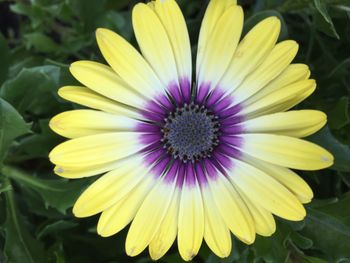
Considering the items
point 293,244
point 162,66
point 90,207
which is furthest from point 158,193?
point 293,244

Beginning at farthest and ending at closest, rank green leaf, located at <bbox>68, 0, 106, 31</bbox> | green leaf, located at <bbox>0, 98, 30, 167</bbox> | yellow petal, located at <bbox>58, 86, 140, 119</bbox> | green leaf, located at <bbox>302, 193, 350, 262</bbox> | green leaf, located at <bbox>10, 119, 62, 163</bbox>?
green leaf, located at <bbox>68, 0, 106, 31</bbox>, green leaf, located at <bbox>10, 119, 62, 163</bbox>, green leaf, located at <bbox>302, 193, 350, 262</bbox>, green leaf, located at <bbox>0, 98, 30, 167</bbox>, yellow petal, located at <bbox>58, 86, 140, 119</bbox>

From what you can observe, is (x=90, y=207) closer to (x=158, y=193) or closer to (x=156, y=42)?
(x=158, y=193)

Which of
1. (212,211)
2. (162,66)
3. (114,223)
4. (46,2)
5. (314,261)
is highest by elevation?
(46,2)

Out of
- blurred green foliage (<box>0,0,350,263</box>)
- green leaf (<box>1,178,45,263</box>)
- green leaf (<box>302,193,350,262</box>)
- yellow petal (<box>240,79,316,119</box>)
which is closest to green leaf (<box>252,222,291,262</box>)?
blurred green foliage (<box>0,0,350,263</box>)

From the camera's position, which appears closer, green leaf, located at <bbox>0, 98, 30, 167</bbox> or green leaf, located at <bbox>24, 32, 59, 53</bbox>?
green leaf, located at <bbox>0, 98, 30, 167</bbox>

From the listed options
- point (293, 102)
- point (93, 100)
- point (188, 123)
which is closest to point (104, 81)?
point (93, 100)

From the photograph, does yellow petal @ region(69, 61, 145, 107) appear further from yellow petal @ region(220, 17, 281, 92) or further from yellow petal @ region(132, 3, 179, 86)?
yellow petal @ region(220, 17, 281, 92)
